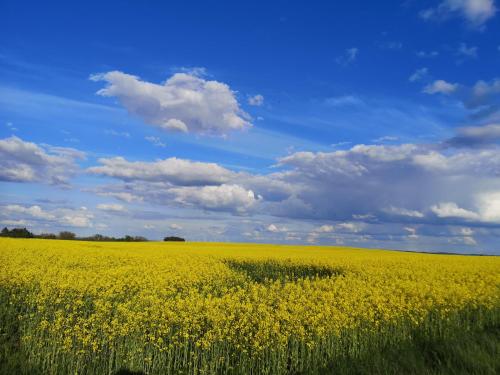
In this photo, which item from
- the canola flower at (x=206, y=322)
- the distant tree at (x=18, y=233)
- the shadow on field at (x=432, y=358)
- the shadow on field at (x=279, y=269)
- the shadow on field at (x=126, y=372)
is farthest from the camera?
the distant tree at (x=18, y=233)

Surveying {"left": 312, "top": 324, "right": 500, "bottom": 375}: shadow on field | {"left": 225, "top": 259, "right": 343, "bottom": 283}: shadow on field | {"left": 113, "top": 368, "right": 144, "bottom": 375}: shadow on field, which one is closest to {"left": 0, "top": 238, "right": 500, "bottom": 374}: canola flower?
{"left": 113, "top": 368, "right": 144, "bottom": 375}: shadow on field

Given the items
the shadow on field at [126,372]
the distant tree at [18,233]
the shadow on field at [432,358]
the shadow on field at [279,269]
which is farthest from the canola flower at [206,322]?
the distant tree at [18,233]

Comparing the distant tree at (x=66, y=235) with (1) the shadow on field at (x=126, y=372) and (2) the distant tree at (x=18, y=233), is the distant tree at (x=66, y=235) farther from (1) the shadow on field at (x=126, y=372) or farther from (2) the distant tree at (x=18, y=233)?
(1) the shadow on field at (x=126, y=372)

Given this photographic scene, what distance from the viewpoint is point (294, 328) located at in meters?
13.1

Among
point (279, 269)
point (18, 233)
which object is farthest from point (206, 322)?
point (18, 233)

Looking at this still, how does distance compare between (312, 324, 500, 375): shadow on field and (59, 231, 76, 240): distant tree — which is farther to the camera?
(59, 231, 76, 240): distant tree

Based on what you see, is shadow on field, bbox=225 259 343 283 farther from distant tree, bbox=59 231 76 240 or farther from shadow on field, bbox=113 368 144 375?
distant tree, bbox=59 231 76 240

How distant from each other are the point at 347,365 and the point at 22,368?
905cm

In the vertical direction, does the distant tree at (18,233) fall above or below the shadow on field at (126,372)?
above

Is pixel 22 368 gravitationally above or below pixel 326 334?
below

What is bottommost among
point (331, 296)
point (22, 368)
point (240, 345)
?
point (22, 368)

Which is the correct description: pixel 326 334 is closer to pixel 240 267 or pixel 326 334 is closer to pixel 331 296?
pixel 331 296

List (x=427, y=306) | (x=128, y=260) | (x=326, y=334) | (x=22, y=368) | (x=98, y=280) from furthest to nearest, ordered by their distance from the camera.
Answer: (x=128, y=260), (x=98, y=280), (x=427, y=306), (x=326, y=334), (x=22, y=368)

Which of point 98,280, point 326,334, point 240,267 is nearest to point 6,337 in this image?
point 98,280
